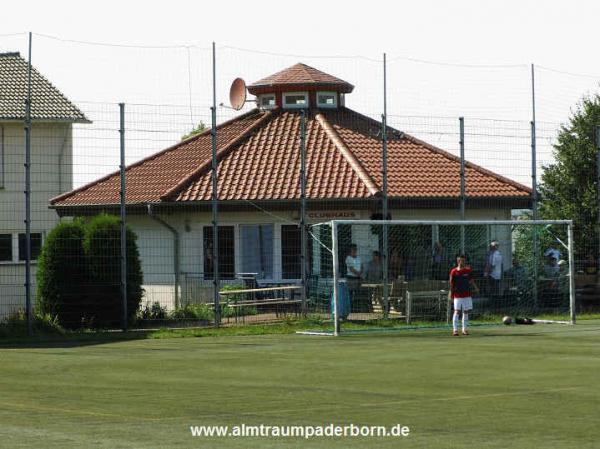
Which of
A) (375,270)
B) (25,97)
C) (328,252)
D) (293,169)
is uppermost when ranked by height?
(25,97)

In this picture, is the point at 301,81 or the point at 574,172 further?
the point at 574,172

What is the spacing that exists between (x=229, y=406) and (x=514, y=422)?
116 inches

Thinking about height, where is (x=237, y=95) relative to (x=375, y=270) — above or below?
above

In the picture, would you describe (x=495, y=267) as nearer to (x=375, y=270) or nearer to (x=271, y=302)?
(x=375, y=270)

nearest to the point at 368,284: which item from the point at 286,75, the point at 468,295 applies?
the point at 468,295

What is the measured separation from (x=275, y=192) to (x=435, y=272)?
19.8ft

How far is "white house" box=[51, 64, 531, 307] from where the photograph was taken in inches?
1276

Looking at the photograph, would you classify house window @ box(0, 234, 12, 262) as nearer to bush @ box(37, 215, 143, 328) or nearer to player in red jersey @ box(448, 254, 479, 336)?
bush @ box(37, 215, 143, 328)

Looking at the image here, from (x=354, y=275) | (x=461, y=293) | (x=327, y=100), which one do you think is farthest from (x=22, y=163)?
(x=327, y=100)

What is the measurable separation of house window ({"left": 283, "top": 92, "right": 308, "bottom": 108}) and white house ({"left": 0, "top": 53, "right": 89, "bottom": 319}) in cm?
604

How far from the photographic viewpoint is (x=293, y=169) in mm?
34656

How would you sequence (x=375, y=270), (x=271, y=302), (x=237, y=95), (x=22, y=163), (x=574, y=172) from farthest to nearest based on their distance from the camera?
1. (x=574, y=172)
2. (x=237, y=95)
3. (x=22, y=163)
4. (x=375, y=270)
5. (x=271, y=302)

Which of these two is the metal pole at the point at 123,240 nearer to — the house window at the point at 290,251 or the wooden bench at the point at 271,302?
the wooden bench at the point at 271,302

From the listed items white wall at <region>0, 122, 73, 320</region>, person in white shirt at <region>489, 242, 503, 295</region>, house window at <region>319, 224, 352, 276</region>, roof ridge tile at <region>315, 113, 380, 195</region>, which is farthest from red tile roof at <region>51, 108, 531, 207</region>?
person in white shirt at <region>489, 242, 503, 295</region>
